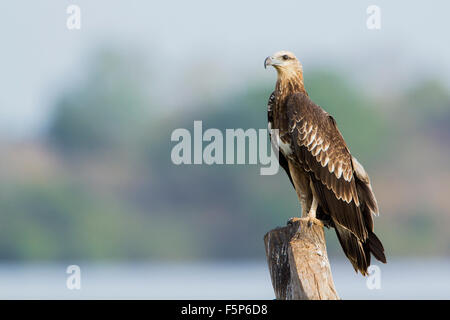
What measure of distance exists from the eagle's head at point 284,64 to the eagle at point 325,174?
4.4 inches

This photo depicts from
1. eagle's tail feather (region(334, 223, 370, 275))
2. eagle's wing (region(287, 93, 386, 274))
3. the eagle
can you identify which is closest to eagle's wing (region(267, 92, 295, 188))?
the eagle

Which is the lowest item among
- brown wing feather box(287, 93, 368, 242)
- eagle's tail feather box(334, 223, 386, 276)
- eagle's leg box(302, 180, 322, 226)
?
eagle's tail feather box(334, 223, 386, 276)

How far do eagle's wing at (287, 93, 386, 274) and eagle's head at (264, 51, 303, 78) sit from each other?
324 millimetres

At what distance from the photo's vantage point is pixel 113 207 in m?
40.7

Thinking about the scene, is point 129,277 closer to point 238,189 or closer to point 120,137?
point 238,189

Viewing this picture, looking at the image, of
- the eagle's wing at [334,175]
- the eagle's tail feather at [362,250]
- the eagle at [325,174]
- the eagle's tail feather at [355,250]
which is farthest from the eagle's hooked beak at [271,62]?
the eagle's tail feather at [362,250]

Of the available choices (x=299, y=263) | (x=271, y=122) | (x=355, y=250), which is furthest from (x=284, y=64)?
(x=299, y=263)

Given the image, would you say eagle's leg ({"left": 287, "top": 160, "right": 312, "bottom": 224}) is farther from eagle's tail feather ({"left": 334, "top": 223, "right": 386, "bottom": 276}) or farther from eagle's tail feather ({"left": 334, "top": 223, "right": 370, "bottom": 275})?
eagle's tail feather ({"left": 334, "top": 223, "right": 386, "bottom": 276})

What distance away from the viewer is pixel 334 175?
8.59m

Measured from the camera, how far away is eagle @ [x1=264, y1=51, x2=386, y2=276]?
834cm

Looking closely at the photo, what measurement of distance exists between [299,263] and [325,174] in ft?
6.55

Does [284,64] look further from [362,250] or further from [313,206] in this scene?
[362,250]

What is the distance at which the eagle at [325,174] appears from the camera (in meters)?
8.34
